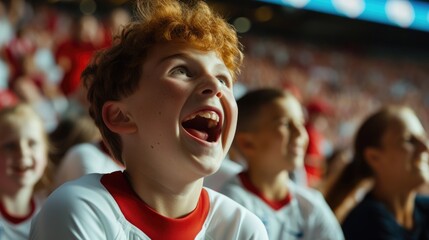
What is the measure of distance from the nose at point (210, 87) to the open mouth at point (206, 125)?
34mm

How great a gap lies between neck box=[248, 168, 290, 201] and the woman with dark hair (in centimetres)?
27

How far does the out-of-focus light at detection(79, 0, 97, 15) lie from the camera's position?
25.1ft

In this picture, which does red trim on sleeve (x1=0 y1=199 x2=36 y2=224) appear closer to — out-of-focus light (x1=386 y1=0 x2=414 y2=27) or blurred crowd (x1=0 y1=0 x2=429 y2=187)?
blurred crowd (x1=0 y1=0 x2=429 y2=187)

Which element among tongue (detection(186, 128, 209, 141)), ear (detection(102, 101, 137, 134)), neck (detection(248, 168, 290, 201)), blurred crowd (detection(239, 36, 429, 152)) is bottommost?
blurred crowd (detection(239, 36, 429, 152))

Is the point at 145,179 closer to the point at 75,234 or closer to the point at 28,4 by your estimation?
the point at 75,234

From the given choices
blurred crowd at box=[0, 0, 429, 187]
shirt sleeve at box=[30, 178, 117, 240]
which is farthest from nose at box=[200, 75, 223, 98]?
blurred crowd at box=[0, 0, 429, 187]

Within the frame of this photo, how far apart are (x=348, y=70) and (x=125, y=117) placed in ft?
25.8

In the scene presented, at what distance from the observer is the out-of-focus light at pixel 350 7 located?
7.06 meters

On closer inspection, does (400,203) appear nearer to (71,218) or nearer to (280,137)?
(280,137)

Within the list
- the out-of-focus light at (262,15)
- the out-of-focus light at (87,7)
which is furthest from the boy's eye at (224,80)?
the out-of-focus light at (262,15)

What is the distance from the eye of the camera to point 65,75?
507 cm

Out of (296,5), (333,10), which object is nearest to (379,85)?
(333,10)

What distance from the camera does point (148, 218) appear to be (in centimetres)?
126

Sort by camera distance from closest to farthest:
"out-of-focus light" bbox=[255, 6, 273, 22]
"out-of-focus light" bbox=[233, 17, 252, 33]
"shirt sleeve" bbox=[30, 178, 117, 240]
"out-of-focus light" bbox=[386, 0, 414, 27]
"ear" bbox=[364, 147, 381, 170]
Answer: "shirt sleeve" bbox=[30, 178, 117, 240], "ear" bbox=[364, 147, 381, 170], "out-of-focus light" bbox=[386, 0, 414, 27], "out-of-focus light" bbox=[255, 6, 273, 22], "out-of-focus light" bbox=[233, 17, 252, 33]
